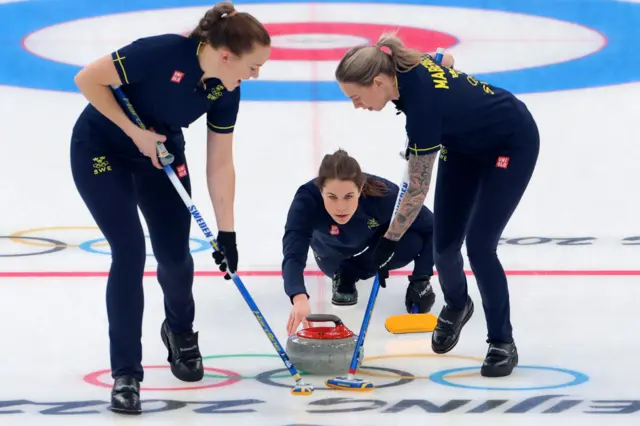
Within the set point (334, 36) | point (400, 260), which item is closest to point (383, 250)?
point (400, 260)

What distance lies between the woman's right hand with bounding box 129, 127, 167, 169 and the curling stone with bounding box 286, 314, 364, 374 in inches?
37.8

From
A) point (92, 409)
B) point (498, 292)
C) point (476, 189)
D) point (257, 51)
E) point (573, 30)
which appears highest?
point (573, 30)

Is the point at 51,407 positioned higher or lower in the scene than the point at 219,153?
lower

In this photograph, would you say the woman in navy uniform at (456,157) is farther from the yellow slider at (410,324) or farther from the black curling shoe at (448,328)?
the yellow slider at (410,324)

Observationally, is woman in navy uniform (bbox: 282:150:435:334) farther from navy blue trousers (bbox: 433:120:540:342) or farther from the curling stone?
navy blue trousers (bbox: 433:120:540:342)

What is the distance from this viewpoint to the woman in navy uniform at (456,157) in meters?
4.38

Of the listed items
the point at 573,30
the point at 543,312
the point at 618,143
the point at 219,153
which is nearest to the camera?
the point at 219,153

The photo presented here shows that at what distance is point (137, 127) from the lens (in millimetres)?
4262

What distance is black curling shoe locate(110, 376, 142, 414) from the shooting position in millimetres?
4188

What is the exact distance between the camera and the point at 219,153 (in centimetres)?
463

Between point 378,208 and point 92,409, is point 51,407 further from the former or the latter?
point 378,208

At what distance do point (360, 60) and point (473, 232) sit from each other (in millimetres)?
860

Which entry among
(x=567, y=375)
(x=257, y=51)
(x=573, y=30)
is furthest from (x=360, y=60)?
(x=573, y=30)

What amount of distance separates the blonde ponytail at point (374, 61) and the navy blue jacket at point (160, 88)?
0.46 m
